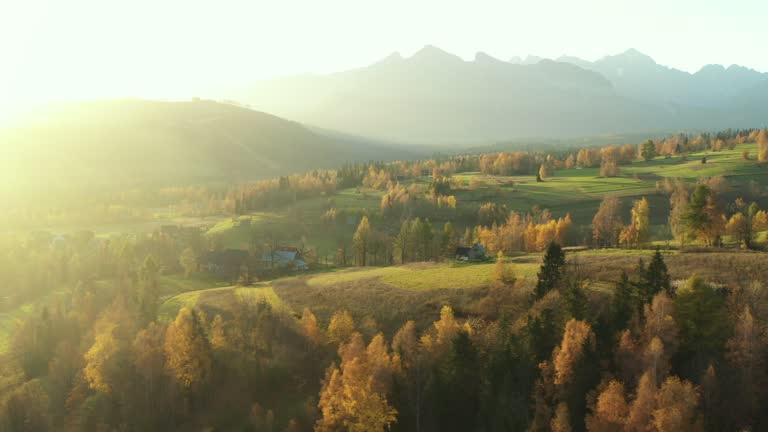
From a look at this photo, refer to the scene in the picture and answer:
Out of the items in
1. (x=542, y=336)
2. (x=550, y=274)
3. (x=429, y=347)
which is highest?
(x=550, y=274)

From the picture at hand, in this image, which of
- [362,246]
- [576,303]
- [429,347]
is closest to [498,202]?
[362,246]

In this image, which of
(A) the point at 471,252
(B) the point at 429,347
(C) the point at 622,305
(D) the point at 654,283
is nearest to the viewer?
(C) the point at 622,305

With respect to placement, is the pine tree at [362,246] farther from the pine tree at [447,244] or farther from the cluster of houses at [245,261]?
the pine tree at [447,244]

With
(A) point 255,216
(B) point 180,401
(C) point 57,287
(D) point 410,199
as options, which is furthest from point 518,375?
(A) point 255,216

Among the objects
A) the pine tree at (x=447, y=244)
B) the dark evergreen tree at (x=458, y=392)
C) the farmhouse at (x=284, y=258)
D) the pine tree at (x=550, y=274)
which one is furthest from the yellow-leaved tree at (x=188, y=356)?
the pine tree at (x=447, y=244)

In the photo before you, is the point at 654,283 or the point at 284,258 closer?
the point at 654,283

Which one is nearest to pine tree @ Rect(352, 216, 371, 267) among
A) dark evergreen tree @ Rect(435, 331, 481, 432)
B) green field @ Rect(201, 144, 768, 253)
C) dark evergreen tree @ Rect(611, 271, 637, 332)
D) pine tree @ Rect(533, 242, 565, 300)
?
green field @ Rect(201, 144, 768, 253)

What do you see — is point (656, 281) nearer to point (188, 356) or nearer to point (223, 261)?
point (188, 356)

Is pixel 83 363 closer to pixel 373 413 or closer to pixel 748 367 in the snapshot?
pixel 373 413
